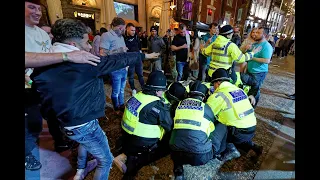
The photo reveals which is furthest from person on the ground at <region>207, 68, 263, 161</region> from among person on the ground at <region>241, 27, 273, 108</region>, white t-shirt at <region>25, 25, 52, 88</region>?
white t-shirt at <region>25, 25, 52, 88</region>

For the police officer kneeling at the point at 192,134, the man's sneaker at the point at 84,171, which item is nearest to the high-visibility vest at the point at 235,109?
the police officer kneeling at the point at 192,134

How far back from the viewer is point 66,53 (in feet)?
4.04

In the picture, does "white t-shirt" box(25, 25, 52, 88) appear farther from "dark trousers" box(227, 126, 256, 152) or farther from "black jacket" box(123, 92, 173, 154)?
"dark trousers" box(227, 126, 256, 152)

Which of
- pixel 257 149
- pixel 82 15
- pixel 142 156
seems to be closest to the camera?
pixel 142 156

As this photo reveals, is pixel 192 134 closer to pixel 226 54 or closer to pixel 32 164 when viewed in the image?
pixel 32 164

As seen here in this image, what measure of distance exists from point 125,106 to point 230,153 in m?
1.69

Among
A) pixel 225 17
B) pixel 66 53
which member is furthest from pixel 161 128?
pixel 225 17

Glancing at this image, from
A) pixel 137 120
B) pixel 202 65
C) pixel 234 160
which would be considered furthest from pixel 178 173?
pixel 202 65

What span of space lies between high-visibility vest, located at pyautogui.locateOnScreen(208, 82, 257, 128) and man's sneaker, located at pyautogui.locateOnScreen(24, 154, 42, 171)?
2459 millimetres

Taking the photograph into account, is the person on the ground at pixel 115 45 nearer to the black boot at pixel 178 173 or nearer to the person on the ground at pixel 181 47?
the black boot at pixel 178 173

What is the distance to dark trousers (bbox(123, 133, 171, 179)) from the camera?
2.24m

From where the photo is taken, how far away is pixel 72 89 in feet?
4.32

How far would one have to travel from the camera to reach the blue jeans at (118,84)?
11.4ft
